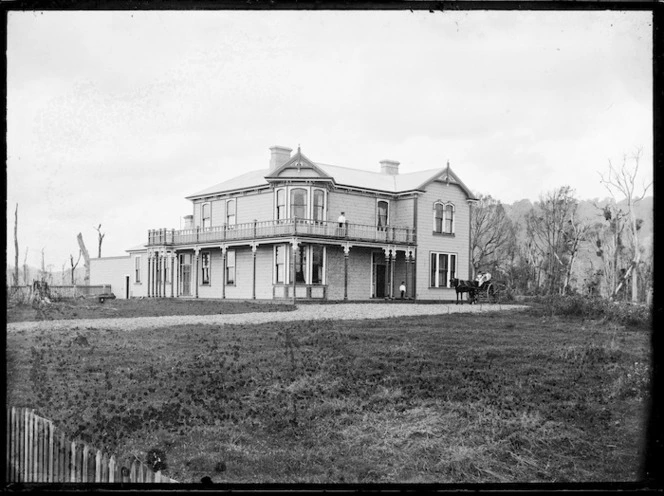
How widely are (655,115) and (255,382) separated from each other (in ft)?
21.2

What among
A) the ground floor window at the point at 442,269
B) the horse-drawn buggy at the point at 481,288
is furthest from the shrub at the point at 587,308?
the ground floor window at the point at 442,269

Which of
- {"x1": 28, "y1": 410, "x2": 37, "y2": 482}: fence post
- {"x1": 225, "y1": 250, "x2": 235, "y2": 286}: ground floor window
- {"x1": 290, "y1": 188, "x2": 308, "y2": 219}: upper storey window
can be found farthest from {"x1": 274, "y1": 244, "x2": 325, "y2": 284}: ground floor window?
{"x1": 28, "y1": 410, "x2": 37, "y2": 482}: fence post

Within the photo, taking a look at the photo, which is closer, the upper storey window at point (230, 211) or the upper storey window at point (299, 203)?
the upper storey window at point (299, 203)

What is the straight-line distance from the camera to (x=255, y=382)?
27.5 ft

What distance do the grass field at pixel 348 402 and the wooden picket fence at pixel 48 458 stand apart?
467mm

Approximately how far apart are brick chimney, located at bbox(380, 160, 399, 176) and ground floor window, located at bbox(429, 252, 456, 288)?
191 inches

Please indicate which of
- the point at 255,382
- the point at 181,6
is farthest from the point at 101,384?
the point at 181,6

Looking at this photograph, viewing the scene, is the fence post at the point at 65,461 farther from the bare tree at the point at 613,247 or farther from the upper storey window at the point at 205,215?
the upper storey window at the point at 205,215

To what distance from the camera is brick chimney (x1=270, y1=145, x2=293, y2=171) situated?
27656 mm

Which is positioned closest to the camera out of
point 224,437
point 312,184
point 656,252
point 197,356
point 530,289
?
point 656,252

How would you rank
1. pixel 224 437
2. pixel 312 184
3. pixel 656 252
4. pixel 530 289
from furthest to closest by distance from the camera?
pixel 312 184
pixel 530 289
pixel 224 437
pixel 656 252

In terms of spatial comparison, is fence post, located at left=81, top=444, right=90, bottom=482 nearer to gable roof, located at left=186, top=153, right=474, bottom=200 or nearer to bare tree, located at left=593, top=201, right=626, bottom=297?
bare tree, located at left=593, top=201, right=626, bottom=297

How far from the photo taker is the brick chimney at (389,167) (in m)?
31.2
